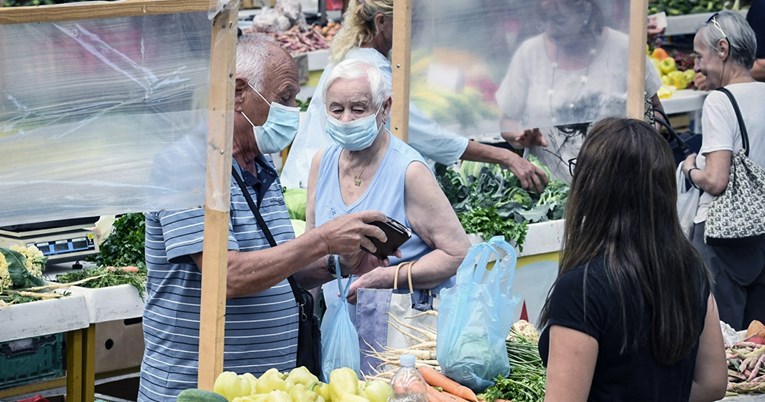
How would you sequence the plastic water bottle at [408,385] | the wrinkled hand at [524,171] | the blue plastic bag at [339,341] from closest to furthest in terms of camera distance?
the plastic water bottle at [408,385]
the blue plastic bag at [339,341]
the wrinkled hand at [524,171]

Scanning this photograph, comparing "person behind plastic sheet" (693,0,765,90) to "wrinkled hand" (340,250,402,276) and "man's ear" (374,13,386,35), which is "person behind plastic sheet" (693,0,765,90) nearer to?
"man's ear" (374,13,386,35)

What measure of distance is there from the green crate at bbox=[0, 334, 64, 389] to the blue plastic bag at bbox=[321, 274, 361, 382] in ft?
Answer: 4.97

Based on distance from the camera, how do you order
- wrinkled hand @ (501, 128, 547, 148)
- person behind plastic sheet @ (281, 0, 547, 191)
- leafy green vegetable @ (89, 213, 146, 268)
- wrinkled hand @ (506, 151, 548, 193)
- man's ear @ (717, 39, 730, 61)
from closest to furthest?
person behind plastic sheet @ (281, 0, 547, 191) < leafy green vegetable @ (89, 213, 146, 268) < wrinkled hand @ (506, 151, 548, 193) < man's ear @ (717, 39, 730, 61) < wrinkled hand @ (501, 128, 547, 148)

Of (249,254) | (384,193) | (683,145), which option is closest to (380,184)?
(384,193)

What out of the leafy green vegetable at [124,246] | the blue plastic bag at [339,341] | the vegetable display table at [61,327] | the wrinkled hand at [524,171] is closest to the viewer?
the blue plastic bag at [339,341]

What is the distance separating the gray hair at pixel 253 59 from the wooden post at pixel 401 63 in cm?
122

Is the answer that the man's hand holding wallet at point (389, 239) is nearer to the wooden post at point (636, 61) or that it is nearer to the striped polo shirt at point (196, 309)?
the striped polo shirt at point (196, 309)

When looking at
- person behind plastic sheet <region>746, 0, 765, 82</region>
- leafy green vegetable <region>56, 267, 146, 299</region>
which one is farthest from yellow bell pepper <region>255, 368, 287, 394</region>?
person behind plastic sheet <region>746, 0, 765, 82</region>

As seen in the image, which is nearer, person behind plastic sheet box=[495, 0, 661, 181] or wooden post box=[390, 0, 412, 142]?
wooden post box=[390, 0, 412, 142]

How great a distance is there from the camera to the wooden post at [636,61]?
536 cm

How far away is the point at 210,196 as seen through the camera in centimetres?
305

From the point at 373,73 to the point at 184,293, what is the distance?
1.15 meters

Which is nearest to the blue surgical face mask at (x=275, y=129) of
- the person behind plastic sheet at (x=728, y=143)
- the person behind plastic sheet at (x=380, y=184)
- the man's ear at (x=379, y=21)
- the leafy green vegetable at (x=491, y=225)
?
the person behind plastic sheet at (x=380, y=184)

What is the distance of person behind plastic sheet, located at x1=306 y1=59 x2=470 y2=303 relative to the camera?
3.96 m
